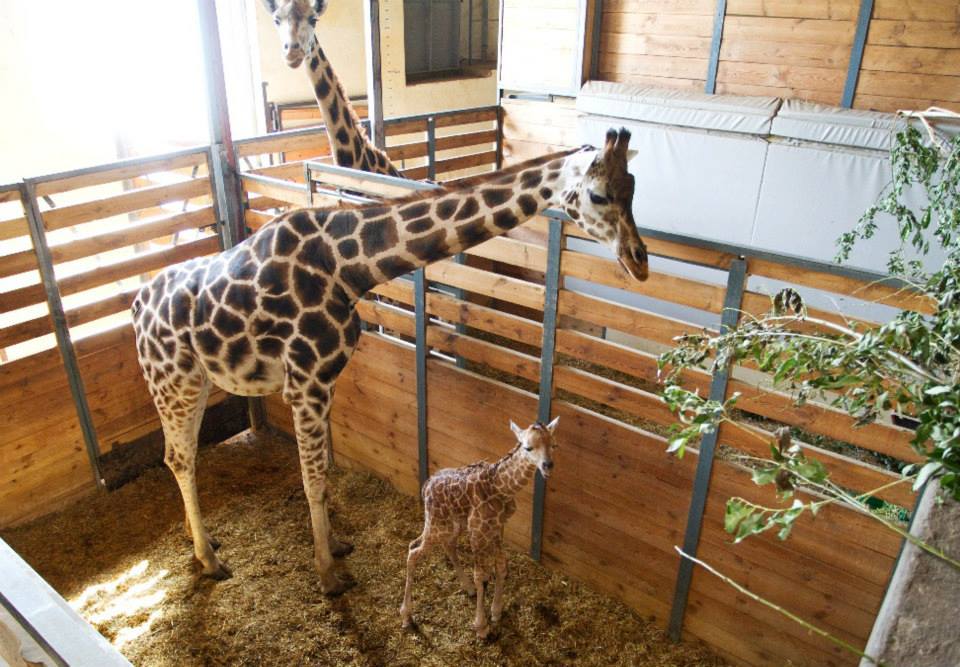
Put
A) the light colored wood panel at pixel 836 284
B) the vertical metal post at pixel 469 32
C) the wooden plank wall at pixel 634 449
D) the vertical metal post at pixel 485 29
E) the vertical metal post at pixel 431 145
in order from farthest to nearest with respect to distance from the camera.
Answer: the vertical metal post at pixel 485 29 < the vertical metal post at pixel 469 32 < the vertical metal post at pixel 431 145 < the wooden plank wall at pixel 634 449 < the light colored wood panel at pixel 836 284

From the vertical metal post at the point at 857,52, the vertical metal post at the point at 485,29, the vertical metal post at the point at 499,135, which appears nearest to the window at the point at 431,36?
the vertical metal post at the point at 485,29

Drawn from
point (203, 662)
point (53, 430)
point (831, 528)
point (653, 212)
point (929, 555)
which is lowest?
point (203, 662)

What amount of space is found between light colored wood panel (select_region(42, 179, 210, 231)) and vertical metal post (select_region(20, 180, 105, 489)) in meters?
0.07

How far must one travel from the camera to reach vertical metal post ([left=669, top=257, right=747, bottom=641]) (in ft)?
9.34

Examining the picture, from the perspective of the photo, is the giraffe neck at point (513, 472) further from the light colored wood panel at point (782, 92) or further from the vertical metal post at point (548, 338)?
the light colored wood panel at point (782, 92)

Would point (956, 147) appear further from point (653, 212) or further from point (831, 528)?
A: point (653, 212)

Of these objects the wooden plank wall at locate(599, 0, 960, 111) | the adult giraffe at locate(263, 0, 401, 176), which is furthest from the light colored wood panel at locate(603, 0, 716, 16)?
the adult giraffe at locate(263, 0, 401, 176)

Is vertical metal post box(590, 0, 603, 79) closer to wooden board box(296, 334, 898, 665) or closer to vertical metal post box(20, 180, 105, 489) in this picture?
wooden board box(296, 334, 898, 665)

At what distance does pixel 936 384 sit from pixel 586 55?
552 centimetres

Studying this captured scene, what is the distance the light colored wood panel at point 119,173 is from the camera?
3875 mm

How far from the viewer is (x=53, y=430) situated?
4.16m

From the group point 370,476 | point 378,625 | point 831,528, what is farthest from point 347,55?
point 831,528

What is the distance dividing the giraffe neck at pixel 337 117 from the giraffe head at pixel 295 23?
121mm

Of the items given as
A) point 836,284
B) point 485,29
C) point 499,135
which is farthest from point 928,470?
point 485,29
